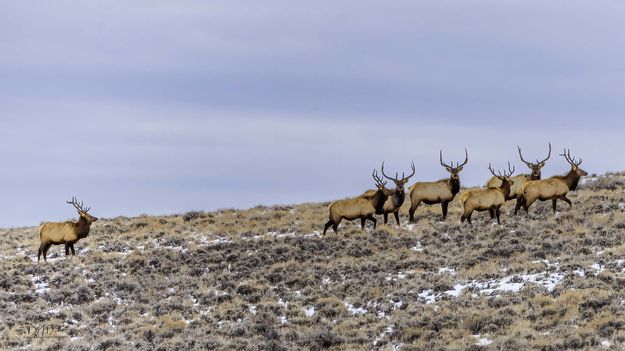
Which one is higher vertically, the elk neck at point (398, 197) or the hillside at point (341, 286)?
the elk neck at point (398, 197)

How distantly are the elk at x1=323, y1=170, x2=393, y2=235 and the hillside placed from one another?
464mm

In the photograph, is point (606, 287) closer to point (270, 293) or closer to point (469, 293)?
point (469, 293)

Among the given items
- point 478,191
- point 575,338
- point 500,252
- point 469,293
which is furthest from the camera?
point 478,191

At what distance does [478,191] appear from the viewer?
2434 cm

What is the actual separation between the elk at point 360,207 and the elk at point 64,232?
26.9 feet

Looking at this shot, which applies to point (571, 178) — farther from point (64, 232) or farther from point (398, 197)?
point (64, 232)

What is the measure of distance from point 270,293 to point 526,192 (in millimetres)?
9884

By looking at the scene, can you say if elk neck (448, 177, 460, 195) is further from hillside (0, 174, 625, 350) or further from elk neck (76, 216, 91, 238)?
elk neck (76, 216, 91, 238)

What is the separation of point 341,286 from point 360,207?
6.22m

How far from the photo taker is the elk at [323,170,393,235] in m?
25.2

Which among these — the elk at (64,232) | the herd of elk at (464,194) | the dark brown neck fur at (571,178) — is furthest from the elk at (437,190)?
the elk at (64,232)

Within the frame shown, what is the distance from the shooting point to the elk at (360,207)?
82.7 feet

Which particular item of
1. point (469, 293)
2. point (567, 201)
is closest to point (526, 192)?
point (567, 201)

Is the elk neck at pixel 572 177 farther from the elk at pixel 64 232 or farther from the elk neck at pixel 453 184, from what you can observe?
the elk at pixel 64 232
